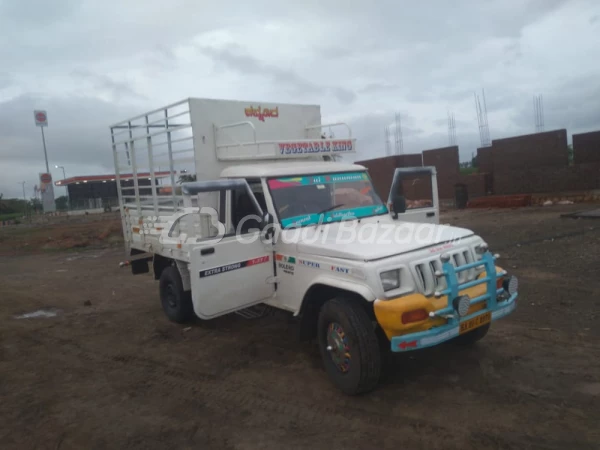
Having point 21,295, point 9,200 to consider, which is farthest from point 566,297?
point 9,200

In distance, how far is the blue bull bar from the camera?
375 centimetres

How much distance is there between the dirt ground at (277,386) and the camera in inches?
142

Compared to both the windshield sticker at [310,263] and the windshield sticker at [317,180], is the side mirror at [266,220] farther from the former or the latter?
the windshield sticker at [310,263]

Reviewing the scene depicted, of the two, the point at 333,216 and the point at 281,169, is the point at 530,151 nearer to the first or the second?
the point at 333,216

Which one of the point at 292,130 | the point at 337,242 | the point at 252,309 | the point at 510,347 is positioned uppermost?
the point at 292,130

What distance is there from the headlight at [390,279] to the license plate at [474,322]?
0.66m

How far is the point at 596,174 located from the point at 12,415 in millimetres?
22007

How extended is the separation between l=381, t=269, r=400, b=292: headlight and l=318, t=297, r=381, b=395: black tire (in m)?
0.35

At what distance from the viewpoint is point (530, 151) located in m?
22.2

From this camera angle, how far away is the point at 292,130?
284 inches

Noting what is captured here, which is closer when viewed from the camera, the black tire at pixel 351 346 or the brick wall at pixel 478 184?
the black tire at pixel 351 346

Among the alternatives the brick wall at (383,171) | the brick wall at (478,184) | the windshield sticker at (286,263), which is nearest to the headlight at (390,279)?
the windshield sticker at (286,263)

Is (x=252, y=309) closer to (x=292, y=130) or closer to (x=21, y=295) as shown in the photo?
(x=292, y=130)

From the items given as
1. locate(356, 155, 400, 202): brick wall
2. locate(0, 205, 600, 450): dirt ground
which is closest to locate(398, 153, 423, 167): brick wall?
locate(356, 155, 400, 202): brick wall
